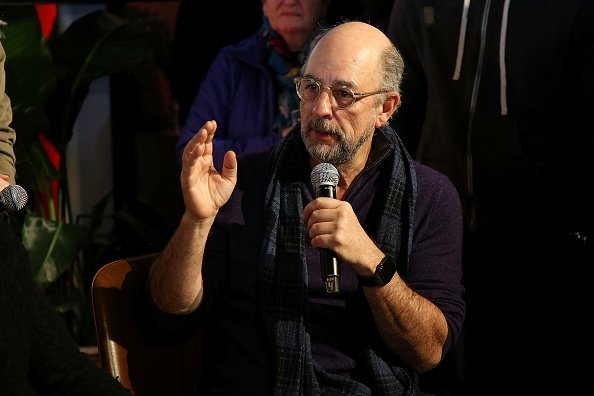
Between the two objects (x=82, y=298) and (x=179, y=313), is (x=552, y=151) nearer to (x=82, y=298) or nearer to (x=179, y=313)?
(x=179, y=313)

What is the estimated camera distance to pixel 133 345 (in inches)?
95.2

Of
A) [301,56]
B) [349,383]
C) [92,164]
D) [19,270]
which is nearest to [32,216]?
[92,164]

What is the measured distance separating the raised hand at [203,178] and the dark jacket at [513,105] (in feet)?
3.42

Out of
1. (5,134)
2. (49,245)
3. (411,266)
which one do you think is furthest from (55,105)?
(411,266)

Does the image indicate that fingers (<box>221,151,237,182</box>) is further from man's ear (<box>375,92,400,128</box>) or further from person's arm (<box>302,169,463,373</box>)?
man's ear (<box>375,92,400,128</box>)

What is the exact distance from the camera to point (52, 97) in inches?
160

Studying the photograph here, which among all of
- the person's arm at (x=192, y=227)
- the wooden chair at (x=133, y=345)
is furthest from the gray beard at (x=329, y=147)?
the wooden chair at (x=133, y=345)

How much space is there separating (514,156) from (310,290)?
3.12 ft

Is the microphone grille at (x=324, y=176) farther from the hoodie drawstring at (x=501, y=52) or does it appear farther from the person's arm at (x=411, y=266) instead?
the hoodie drawstring at (x=501, y=52)

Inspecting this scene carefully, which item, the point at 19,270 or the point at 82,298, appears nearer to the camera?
the point at 19,270

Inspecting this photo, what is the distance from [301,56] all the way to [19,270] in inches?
76.3

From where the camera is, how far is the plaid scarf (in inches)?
94.0

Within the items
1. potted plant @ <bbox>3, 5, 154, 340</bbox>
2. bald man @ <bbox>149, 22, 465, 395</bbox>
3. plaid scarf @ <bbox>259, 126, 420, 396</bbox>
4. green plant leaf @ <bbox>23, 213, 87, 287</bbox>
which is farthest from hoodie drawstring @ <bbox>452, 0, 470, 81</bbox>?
green plant leaf @ <bbox>23, 213, 87, 287</bbox>

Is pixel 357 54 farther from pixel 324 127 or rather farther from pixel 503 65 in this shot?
pixel 503 65
